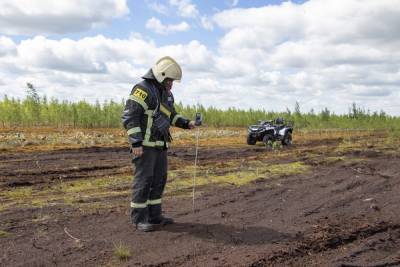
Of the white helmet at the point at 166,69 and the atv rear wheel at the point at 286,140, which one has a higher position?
the white helmet at the point at 166,69

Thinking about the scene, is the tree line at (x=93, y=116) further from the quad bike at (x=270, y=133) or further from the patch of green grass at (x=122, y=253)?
the patch of green grass at (x=122, y=253)

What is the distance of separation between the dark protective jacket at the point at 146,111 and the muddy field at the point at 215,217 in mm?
1223

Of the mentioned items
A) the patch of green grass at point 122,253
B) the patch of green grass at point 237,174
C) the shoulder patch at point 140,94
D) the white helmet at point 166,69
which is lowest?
the patch of green grass at point 122,253

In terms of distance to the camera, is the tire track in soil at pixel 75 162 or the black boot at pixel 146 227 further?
the tire track in soil at pixel 75 162

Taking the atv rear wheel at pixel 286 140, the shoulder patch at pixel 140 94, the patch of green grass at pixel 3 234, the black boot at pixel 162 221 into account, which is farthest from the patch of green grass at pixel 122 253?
the atv rear wheel at pixel 286 140

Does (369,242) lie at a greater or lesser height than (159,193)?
lesser

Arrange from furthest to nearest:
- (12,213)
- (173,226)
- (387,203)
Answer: (387,203), (12,213), (173,226)

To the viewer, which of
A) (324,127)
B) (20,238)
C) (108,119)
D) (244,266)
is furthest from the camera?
(324,127)

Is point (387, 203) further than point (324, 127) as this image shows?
No

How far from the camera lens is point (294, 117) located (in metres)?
40.9

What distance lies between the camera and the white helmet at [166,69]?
6.66m

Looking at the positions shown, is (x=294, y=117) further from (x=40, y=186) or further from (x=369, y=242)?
(x=369, y=242)

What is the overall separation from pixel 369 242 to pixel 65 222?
412 cm

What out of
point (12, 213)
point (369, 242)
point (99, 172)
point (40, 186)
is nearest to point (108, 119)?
point (99, 172)
